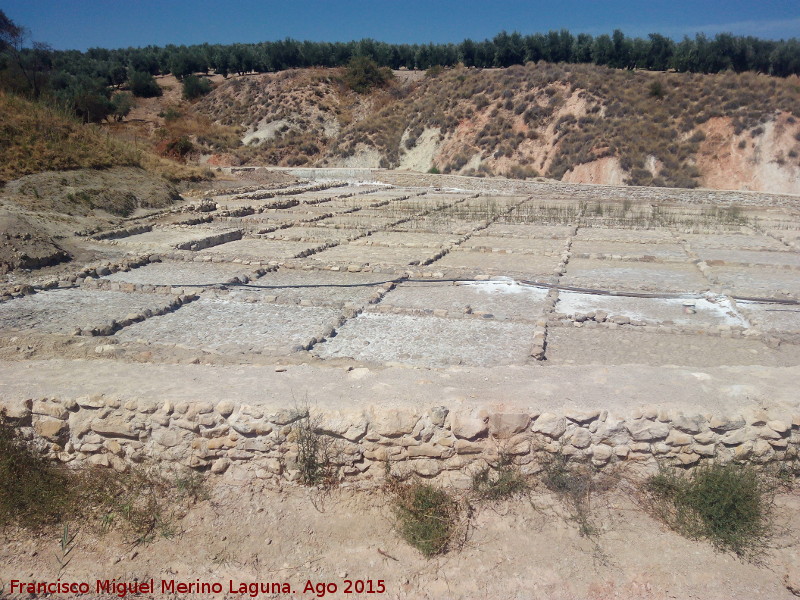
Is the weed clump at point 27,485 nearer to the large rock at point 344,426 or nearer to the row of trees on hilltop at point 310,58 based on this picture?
the large rock at point 344,426

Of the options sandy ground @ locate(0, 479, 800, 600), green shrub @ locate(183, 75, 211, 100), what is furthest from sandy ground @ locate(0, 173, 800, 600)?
green shrub @ locate(183, 75, 211, 100)

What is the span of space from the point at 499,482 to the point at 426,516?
0.56m

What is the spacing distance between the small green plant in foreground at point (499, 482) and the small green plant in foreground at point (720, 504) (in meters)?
0.85

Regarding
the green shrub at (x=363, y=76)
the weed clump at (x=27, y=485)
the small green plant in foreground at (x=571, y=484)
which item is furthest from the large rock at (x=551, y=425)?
the green shrub at (x=363, y=76)

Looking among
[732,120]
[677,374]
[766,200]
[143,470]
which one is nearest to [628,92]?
[732,120]

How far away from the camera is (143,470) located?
4.28m

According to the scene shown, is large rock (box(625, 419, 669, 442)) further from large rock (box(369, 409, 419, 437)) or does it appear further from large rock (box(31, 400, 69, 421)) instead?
large rock (box(31, 400, 69, 421))

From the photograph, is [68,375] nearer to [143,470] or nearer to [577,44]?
[143,470]

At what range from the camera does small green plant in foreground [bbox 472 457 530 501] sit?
4012mm

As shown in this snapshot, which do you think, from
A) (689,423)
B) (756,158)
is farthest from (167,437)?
(756,158)

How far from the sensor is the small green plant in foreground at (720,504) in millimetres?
3637

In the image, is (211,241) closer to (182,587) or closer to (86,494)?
(86,494)

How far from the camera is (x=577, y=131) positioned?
2762 centimetres

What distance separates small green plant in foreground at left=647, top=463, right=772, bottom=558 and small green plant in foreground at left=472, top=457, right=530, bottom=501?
848 millimetres
